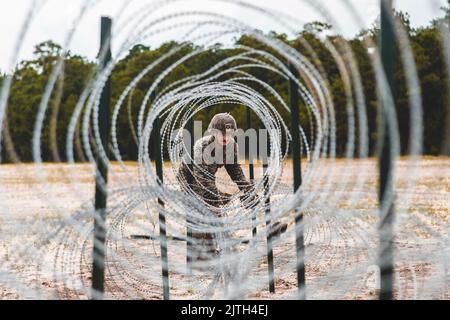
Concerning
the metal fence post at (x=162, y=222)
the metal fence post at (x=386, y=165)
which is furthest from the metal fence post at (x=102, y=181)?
the metal fence post at (x=386, y=165)

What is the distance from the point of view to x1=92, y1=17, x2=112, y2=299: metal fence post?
3408mm

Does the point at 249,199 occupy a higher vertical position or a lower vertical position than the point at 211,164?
lower

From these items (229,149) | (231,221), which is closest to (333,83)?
(229,149)

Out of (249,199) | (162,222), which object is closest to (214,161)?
(249,199)

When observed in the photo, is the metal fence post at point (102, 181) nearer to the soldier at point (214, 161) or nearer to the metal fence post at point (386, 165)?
the metal fence post at point (386, 165)

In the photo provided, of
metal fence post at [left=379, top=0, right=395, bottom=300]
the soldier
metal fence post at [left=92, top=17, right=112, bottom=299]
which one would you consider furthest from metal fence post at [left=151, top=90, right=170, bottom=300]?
metal fence post at [left=379, top=0, right=395, bottom=300]

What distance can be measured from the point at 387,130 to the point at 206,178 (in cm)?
323

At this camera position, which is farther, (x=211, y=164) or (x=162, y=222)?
(x=211, y=164)

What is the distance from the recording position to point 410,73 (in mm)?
2391

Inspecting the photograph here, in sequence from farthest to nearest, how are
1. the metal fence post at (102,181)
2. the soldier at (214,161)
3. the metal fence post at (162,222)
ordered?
the soldier at (214,161), the metal fence post at (162,222), the metal fence post at (102,181)

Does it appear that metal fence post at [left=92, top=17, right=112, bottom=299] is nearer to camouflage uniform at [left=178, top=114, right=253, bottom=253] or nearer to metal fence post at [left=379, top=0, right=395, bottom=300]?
metal fence post at [left=379, top=0, right=395, bottom=300]

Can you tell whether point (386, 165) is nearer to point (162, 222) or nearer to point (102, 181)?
point (102, 181)

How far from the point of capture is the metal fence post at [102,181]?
11.2 ft

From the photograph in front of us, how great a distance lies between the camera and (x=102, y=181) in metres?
3.38
